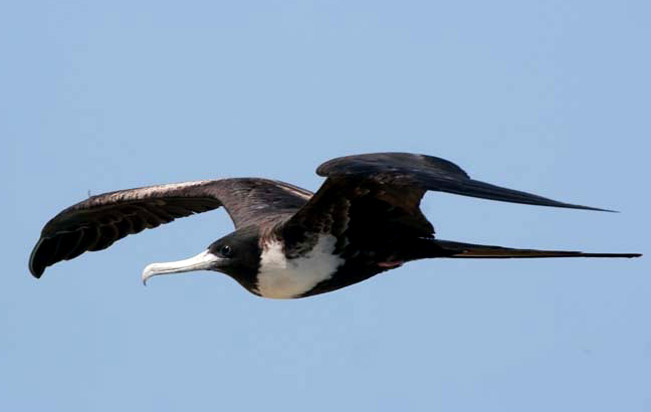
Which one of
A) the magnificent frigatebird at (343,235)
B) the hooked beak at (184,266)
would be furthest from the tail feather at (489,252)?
the hooked beak at (184,266)

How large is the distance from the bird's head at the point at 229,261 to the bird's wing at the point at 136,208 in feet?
2.43

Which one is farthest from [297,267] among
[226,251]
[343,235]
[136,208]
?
[136,208]

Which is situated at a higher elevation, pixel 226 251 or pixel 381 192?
pixel 381 192

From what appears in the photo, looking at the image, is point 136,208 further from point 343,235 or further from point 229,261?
point 343,235

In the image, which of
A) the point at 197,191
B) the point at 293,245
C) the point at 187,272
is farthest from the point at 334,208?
the point at 197,191

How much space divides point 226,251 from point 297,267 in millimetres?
380

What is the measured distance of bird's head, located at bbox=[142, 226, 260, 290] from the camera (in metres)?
7.95

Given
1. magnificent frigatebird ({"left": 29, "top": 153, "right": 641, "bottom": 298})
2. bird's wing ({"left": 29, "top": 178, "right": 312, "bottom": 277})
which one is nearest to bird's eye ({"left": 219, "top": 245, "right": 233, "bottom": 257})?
magnificent frigatebird ({"left": 29, "top": 153, "right": 641, "bottom": 298})

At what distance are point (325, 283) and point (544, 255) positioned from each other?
3.36 feet

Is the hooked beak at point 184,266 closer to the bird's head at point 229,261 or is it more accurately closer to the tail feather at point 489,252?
the bird's head at point 229,261

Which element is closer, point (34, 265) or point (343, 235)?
point (343, 235)

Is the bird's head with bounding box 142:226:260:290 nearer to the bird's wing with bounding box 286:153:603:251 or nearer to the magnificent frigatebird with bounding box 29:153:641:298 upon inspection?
the magnificent frigatebird with bounding box 29:153:641:298

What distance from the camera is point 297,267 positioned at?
309 inches

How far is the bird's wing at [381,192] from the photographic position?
6.91 m
